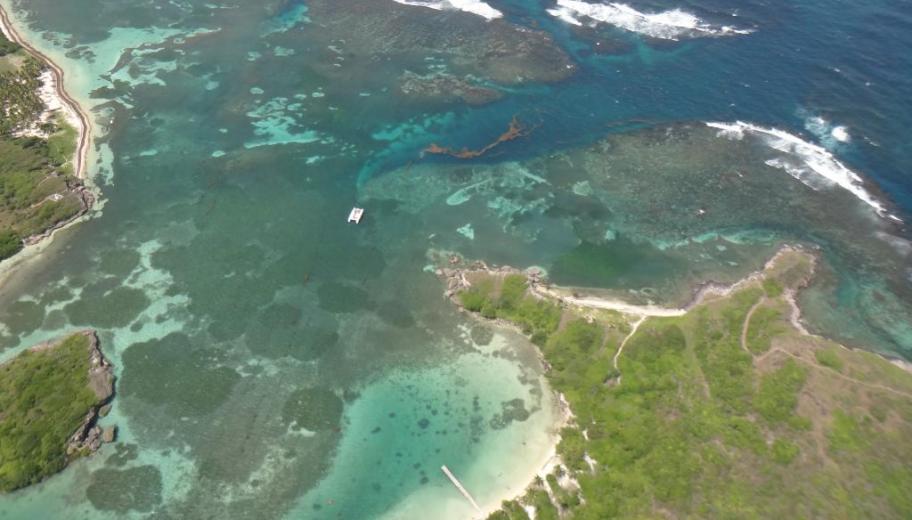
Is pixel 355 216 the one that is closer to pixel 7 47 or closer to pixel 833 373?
pixel 833 373

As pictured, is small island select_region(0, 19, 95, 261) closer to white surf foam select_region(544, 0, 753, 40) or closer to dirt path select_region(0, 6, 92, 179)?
dirt path select_region(0, 6, 92, 179)

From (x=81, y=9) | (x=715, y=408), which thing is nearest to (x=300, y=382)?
(x=715, y=408)

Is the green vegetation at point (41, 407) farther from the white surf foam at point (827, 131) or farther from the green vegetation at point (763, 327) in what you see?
the white surf foam at point (827, 131)

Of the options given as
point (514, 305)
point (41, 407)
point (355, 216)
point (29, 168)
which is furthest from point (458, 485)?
point (29, 168)

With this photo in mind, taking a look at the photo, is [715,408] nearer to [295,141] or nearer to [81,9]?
[295,141]

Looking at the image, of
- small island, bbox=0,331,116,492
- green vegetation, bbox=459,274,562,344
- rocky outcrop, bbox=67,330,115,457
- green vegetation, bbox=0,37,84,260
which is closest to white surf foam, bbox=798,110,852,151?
green vegetation, bbox=459,274,562,344

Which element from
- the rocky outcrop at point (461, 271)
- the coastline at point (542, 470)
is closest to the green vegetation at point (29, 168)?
the rocky outcrop at point (461, 271)
